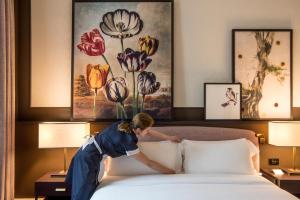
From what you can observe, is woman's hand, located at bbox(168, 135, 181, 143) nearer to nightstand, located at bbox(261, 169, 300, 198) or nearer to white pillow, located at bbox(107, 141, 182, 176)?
white pillow, located at bbox(107, 141, 182, 176)

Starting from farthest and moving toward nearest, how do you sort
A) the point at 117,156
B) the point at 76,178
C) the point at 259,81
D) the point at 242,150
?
the point at 259,81 → the point at 242,150 → the point at 117,156 → the point at 76,178

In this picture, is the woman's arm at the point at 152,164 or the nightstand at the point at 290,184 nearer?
the woman's arm at the point at 152,164

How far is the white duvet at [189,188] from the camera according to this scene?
278cm

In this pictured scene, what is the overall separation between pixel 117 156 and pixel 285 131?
1.84 m

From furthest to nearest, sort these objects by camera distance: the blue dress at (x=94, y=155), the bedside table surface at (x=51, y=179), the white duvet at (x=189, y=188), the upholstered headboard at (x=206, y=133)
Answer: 1. the upholstered headboard at (x=206, y=133)
2. the bedside table surface at (x=51, y=179)
3. the blue dress at (x=94, y=155)
4. the white duvet at (x=189, y=188)

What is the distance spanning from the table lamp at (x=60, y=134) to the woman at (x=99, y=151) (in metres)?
0.52

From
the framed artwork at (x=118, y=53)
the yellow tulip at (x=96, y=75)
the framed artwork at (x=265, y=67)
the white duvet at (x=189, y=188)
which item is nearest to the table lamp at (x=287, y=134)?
the framed artwork at (x=265, y=67)

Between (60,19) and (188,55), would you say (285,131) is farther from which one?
(60,19)

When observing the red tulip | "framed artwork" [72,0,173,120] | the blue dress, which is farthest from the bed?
the red tulip

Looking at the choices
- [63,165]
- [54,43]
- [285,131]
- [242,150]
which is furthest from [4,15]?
[285,131]

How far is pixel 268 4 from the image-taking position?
4.25 m

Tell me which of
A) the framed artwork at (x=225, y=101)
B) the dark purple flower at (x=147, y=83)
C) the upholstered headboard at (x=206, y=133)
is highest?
the dark purple flower at (x=147, y=83)

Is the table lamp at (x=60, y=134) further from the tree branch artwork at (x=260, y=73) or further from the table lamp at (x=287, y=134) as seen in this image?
the table lamp at (x=287, y=134)

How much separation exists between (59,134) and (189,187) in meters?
1.58
